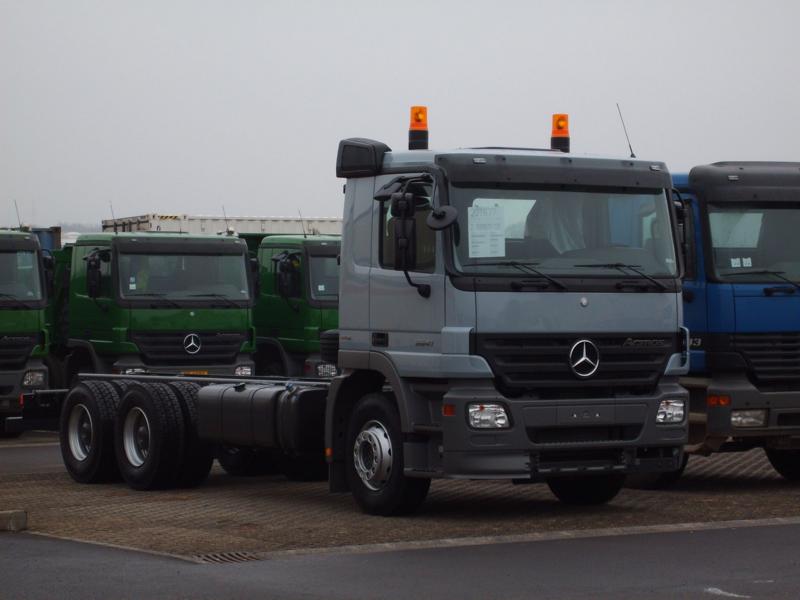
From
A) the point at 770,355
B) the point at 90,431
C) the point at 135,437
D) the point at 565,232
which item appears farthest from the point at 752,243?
the point at 90,431

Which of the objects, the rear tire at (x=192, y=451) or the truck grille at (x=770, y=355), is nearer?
the truck grille at (x=770, y=355)

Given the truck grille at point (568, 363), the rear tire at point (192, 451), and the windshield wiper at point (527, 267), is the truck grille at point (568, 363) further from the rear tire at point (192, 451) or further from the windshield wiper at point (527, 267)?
the rear tire at point (192, 451)

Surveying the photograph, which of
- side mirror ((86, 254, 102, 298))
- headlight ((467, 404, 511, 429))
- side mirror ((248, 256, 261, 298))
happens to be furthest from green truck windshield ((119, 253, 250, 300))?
headlight ((467, 404, 511, 429))

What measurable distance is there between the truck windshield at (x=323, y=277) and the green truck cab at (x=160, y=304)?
2.02 metres

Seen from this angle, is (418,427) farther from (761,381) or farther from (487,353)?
(761,381)

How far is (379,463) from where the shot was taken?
→ 13.1m

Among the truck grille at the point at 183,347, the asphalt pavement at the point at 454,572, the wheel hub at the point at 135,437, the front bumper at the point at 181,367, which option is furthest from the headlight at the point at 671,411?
the truck grille at the point at 183,347

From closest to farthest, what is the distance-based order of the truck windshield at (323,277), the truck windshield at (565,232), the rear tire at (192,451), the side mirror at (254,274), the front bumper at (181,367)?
the truck windshield at (565,232) < the rear tire at (192,451) < the front bumper at (181,367) < the side mirror at (254,274) < the truck windshield at (323,277)

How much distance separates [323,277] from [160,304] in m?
3.69

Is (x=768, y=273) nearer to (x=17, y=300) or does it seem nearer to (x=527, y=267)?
(x=527, y=267)

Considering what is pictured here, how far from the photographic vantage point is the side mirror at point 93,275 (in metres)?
22.9

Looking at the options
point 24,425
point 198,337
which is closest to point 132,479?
point 24,425

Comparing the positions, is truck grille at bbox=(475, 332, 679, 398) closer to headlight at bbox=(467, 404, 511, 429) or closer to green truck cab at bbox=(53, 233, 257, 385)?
headlight at bbox=(467, 404, 511, 429)

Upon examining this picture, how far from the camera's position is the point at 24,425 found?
733 inches
